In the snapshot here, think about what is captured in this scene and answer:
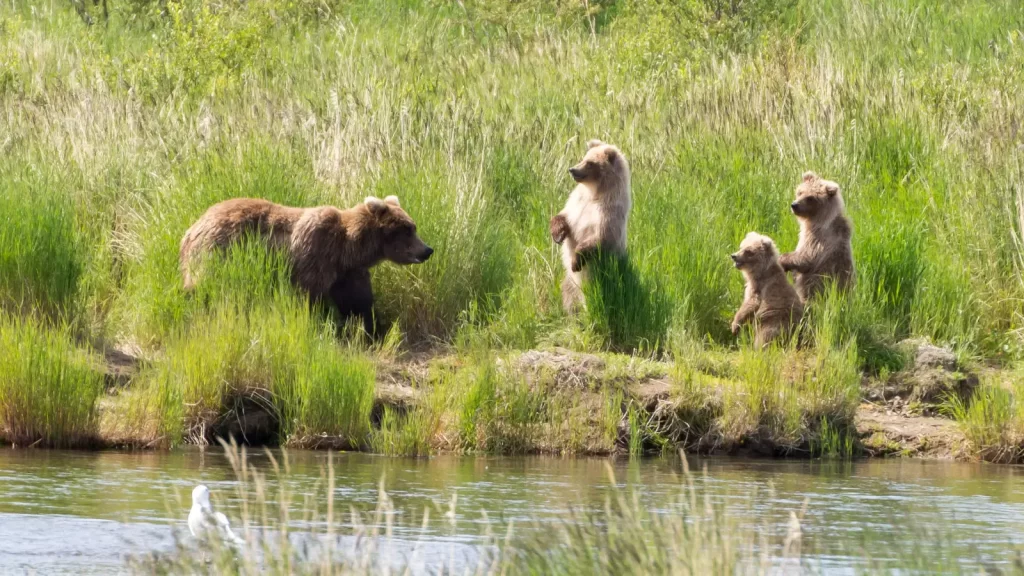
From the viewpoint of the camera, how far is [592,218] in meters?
11.9

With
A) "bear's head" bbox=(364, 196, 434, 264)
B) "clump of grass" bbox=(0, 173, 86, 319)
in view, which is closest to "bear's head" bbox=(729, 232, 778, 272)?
"bear's head" bbox=(364, 196, 434, 264)

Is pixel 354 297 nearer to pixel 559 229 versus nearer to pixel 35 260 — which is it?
pixel 559 229

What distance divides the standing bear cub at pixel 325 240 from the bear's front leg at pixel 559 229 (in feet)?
3.16

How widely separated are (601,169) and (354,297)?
2.12m

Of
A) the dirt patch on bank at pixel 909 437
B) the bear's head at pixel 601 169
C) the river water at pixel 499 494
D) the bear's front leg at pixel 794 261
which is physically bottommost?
the river water at pixel 499 494

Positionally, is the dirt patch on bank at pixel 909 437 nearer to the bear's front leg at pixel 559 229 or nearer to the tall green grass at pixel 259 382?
the bear's front leg at pixel 559 229

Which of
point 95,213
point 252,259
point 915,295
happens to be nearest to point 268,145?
point 95,213

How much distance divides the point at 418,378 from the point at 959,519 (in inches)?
183

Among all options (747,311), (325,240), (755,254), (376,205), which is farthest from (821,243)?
(325,240)

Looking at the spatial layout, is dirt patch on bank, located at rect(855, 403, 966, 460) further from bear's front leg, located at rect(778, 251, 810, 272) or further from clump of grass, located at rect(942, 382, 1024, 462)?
bear's front leg, located at rect(778, 251, 810, 272)

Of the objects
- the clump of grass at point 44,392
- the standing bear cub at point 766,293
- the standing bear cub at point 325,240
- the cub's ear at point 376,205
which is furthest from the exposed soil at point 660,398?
the cub's ear at point 376,205

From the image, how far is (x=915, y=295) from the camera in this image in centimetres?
1227

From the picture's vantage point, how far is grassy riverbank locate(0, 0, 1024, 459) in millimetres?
10414

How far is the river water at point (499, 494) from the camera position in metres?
6.79
